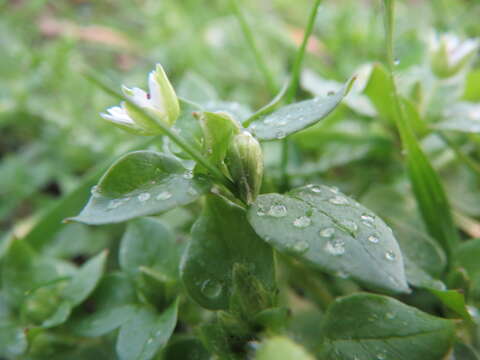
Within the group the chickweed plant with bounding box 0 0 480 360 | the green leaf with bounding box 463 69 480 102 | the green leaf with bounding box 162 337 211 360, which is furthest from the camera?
the green leaf with bounding box 463 69 480 102

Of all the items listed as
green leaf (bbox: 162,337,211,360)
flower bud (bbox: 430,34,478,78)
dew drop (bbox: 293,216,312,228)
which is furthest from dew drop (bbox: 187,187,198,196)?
flower bud (bbox: 430,34,478,78)

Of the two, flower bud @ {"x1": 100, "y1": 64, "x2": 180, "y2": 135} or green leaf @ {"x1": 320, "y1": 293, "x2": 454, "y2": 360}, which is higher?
flower bud @ {"x1": 100, "y1": 64, "x2": 180, "y2": 135}

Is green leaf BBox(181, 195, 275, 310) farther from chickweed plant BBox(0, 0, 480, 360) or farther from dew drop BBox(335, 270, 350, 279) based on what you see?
dew drop BBox(335, 270, 350, 279)

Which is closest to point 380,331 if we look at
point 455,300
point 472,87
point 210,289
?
point 455,300

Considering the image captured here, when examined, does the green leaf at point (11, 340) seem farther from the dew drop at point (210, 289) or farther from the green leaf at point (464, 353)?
the green leaf at point (464, 353)

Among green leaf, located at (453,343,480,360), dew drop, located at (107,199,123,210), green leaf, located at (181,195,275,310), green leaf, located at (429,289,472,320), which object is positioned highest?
dew drop, located at (107,199,123,210)

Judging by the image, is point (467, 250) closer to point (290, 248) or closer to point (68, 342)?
point (290, 248)

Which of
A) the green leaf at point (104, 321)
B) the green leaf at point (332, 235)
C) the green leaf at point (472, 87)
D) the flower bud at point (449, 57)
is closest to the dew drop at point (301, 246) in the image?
the green leaf at point (332, 235)
